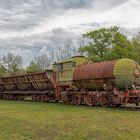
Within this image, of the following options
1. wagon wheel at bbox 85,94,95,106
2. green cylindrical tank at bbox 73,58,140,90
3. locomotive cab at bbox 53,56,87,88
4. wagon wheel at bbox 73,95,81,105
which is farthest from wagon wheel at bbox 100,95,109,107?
locomotive cab at bbox 53,56,87,88

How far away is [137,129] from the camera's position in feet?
45.5

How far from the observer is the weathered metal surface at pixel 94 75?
2619 cm

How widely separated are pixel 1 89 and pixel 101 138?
124 feet

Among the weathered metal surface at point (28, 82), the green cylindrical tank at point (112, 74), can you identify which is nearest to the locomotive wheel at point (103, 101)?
the green cylindrical tank at point (112, 74)

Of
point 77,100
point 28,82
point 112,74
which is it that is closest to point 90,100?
point 77,100

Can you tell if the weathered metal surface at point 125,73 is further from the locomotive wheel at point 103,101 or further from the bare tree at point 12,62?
the bare tree at point 12,62

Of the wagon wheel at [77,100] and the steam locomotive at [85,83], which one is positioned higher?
the steam locomotive at [85,83]

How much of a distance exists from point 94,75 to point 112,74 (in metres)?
2.50

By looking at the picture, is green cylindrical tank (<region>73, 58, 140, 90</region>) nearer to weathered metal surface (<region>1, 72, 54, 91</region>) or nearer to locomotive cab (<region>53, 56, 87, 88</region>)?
locomotive cab (<region>53, 56, 87, 88</region>)

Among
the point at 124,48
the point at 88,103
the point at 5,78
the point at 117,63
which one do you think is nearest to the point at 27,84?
the point at 5,78

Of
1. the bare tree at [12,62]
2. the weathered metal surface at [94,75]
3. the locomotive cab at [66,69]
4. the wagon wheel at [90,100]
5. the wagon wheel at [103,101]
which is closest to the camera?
the wagon wheel at [103,101]

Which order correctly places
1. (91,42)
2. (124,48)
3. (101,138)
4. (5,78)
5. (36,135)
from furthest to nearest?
(91,42) < (124,48) < (5,78) < (36,135) < (101,138)

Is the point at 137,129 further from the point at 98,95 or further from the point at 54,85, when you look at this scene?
the point at 54,85

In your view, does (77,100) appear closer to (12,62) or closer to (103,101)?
(103,101)
